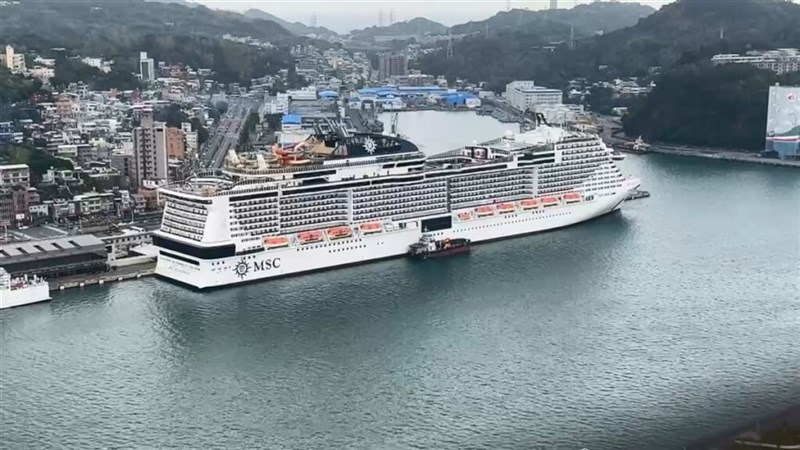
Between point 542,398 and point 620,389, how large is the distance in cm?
67

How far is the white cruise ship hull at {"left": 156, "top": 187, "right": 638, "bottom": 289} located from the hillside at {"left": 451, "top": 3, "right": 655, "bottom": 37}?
4941cm

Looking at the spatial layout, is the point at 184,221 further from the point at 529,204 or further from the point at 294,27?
the point at 294,27

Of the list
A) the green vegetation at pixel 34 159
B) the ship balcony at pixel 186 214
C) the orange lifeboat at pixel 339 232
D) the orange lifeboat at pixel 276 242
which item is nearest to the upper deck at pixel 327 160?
the ship balcony at pixel 186 214

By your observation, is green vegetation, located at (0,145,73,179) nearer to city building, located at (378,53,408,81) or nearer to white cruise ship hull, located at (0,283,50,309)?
white cruise ship hull, located at (0,283,50,309)

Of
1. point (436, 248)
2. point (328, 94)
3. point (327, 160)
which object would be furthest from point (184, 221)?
point (328, 94)

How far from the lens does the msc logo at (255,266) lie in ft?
37.1

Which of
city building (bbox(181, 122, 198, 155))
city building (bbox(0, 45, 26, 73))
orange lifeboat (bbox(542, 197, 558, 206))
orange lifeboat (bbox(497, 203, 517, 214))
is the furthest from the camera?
city building (bbox(0, 45, 26, 73))

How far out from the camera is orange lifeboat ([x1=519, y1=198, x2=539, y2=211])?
1390 cm

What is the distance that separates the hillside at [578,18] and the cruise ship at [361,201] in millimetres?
48961

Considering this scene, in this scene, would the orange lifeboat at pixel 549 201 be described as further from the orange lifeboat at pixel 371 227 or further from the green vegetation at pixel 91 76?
the green vegetation at pixel 91 76

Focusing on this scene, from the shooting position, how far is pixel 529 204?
14.0 meters

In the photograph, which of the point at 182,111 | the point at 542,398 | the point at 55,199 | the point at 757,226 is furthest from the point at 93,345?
the point at 182,111

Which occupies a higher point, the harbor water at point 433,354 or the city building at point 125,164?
the city building at point 125,164

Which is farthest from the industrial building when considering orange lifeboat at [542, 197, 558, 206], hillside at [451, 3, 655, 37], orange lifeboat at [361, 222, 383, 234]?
hillside at [451, 3, 655, 37]
